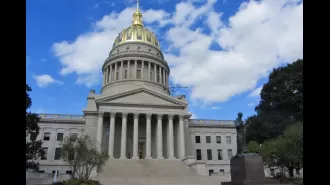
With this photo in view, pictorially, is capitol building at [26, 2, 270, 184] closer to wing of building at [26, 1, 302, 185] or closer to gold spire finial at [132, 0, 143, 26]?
wing of building at [26, 1, 302, 185]

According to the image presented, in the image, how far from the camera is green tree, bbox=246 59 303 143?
158ft

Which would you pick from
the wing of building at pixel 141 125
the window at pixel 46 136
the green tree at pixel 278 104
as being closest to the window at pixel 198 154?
the wing of building at pixel 141 125

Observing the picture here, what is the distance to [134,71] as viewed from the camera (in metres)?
68.1

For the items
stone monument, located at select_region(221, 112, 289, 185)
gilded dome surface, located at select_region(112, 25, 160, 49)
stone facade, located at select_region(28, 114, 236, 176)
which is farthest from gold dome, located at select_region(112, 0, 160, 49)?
stone monument, located at select_region(221, 112, 289, 185)

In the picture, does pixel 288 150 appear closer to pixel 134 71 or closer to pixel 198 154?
pixel 198 154

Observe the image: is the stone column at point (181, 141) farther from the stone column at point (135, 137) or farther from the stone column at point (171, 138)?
the stone column at point (135, 137)

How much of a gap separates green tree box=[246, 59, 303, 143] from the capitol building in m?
10.7

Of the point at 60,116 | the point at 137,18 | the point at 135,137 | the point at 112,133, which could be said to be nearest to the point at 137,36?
the point at 137,18

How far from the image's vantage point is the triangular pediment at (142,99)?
4842cm

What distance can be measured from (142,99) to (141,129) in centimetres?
621
